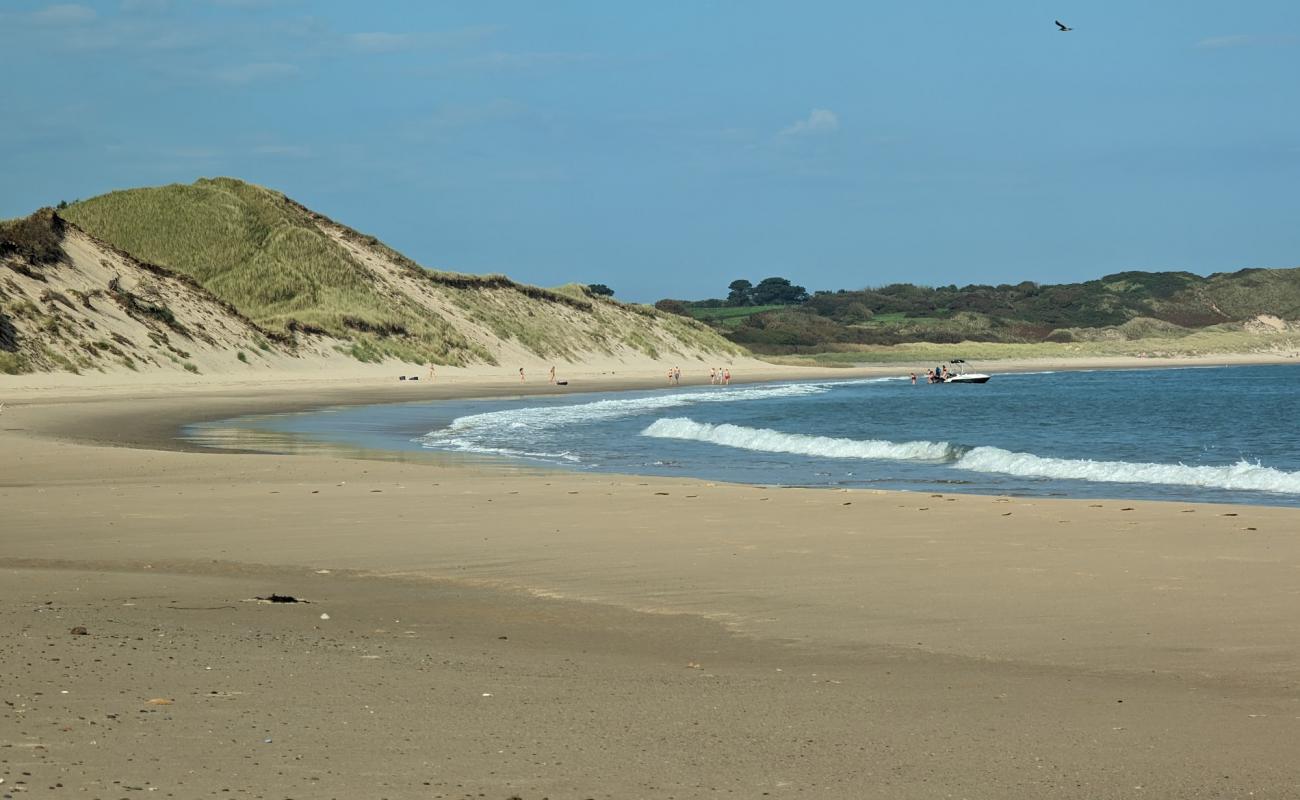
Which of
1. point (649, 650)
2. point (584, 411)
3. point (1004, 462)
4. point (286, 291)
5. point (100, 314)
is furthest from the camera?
point (286, 291)

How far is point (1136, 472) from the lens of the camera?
23.9 meters

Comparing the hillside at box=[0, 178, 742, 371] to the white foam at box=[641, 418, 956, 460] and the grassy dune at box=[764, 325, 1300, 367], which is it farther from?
the white foam at box=[641, 418, 956, 460]

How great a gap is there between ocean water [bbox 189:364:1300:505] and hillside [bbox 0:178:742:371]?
71.8 ft

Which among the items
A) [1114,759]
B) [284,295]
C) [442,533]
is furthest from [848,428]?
[284,295]

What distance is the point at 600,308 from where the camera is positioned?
118 m

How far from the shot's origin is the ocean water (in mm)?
23141

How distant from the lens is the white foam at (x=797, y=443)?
2925 centimetres

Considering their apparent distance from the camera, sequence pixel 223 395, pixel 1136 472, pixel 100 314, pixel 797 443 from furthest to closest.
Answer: pixel 100 314 → pixel 223 395 → pixel 797 443 → pixel 1136 472

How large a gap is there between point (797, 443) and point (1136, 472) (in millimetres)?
9513

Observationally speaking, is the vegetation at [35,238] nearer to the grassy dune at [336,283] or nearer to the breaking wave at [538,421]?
the grassy dune at [336,283]

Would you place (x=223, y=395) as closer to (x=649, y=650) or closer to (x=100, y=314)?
(x=100, y=314)

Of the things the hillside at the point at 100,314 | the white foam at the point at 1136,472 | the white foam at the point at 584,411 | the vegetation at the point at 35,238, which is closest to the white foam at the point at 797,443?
the white foam at the point at 1136,472

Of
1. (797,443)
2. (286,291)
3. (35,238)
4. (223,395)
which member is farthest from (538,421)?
(286,291)

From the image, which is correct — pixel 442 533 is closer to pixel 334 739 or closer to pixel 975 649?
pixel 975 649
